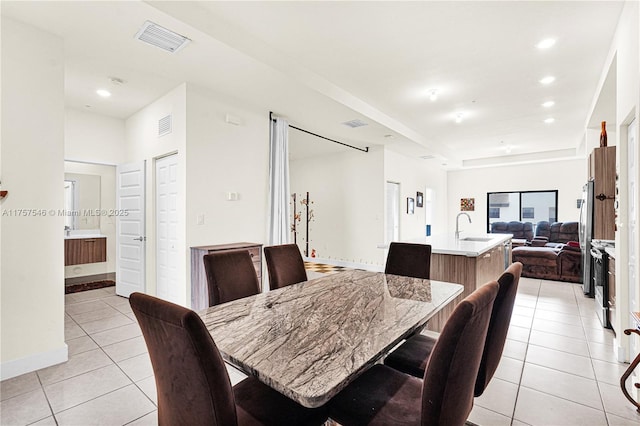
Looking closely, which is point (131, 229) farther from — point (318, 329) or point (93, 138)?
point (318, 329)

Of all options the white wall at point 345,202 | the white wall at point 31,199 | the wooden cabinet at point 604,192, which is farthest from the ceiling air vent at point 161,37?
the wooden cabinet at point 604,192

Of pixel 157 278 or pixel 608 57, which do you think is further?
pixel 157 278

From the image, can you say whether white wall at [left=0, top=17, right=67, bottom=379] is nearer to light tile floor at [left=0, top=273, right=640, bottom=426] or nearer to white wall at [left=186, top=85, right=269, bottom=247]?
light tile floor at [left=0, top=273, right=640, bottom=426]

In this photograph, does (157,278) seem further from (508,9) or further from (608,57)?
(608,57)

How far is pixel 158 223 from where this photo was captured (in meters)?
4.15

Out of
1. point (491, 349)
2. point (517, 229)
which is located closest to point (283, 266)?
point (491, 349)

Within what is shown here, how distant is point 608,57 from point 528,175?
21.3 ft

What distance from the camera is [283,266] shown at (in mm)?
2555

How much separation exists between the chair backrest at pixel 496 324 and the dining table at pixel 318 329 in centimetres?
27

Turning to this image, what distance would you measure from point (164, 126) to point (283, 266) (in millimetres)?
2634

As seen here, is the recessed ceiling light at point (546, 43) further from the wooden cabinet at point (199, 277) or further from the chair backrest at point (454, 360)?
the wooden cabinet at point (199, 277)

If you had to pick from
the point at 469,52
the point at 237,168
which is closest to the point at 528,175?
the point at 469,52

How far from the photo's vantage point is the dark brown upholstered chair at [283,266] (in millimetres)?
2469

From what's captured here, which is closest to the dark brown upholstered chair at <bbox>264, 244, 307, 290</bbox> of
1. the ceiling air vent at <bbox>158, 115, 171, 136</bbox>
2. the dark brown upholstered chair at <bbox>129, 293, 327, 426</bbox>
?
the dark brown upholstered chair at <bbox>129, 293, 327, 426</bbox>
